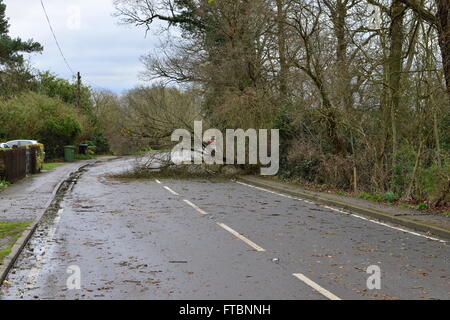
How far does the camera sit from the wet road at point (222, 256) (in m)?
6.35

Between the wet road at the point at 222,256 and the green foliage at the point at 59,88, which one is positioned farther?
the green foliage at the point at 59,88

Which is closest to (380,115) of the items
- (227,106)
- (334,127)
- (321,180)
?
(334,127)

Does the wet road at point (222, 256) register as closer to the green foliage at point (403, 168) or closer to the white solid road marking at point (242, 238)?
the white solid road marking at point (242, 238)

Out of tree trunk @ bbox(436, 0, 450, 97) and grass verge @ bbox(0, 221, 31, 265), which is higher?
tree trunk @ bbox(436, 0, 450, 97)

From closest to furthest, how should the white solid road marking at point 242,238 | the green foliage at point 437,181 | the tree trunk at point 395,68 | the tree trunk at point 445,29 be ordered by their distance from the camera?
the white solid road marking at point 242,238 → the tree trunk at point 445,29 → the green foliage at point 437,181 → the tree trunk at point 395,68

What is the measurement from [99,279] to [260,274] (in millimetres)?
2143

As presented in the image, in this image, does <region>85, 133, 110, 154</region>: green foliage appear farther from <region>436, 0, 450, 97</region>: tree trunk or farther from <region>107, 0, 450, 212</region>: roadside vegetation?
<region>436, 0, 450, 97</region>: tree trunk

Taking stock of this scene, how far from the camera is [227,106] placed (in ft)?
74.4

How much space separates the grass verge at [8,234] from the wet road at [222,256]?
0.95ft

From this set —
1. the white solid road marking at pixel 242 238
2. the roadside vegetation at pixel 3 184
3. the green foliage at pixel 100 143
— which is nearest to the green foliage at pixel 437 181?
the white solid road marking at pixel 242 238

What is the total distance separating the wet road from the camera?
250 inches

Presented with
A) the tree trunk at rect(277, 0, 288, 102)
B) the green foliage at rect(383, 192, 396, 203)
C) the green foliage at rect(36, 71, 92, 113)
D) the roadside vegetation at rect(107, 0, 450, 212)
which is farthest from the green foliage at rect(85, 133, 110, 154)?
the green foliage at rect(383, 192, 396, 203)

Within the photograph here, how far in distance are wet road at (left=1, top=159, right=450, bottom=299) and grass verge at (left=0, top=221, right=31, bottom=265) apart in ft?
0.95

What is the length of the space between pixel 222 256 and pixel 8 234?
4318 mm
